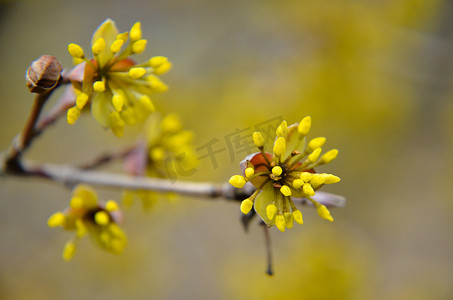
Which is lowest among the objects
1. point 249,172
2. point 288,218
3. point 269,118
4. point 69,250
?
point 269,118

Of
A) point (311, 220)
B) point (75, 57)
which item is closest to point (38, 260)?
point (311, 220)

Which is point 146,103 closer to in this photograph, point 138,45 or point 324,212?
point 138,45

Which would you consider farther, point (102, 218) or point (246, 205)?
point (102, 218)

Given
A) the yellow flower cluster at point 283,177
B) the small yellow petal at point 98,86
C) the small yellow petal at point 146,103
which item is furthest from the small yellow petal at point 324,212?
the small yellow petal at point 98,86

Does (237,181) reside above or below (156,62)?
below

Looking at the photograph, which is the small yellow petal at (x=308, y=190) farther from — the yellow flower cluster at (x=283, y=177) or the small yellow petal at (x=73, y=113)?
the small yellow petal at (x=73, y=113)

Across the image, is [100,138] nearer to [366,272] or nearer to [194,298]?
[194,298]

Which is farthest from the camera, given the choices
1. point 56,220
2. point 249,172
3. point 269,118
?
point 269,118

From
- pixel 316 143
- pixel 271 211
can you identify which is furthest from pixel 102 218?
pixel 316 143
